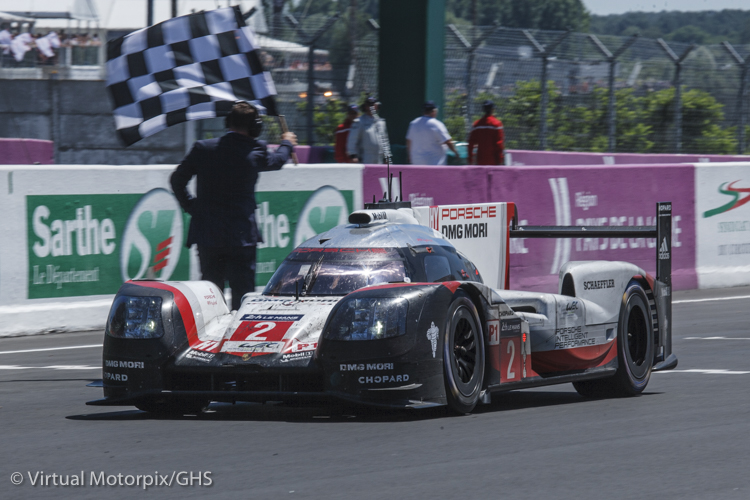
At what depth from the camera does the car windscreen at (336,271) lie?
6.64 m

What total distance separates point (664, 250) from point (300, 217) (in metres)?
5.14

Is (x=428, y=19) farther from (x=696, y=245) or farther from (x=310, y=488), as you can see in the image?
(x=310, y=488)

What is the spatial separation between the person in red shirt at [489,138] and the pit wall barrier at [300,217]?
1991 millimetres

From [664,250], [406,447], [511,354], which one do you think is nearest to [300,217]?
[664,250]

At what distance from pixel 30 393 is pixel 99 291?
3715 millimetres

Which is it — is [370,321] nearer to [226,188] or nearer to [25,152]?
[226,188]

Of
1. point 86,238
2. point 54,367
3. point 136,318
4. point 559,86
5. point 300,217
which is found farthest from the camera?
point 559,86

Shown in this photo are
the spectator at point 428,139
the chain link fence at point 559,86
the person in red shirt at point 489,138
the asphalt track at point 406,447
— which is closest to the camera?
the asphalt track at point 406,447

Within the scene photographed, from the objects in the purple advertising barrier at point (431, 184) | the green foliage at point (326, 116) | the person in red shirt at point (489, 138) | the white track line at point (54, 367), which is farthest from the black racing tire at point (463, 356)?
the green foliage at point (326, 116)

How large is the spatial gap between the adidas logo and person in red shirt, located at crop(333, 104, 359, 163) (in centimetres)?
928

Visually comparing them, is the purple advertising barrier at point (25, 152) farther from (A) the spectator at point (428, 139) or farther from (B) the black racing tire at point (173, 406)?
(B) the black racing tire at point (173, 406)

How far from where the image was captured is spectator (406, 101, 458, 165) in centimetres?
1548

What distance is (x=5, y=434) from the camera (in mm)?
5926

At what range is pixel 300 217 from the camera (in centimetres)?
1224
